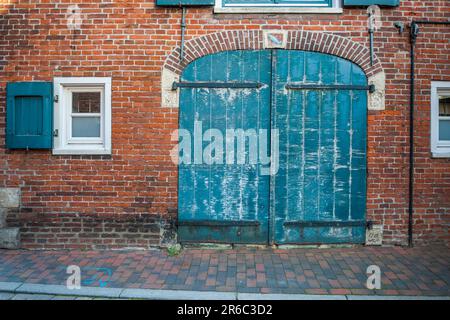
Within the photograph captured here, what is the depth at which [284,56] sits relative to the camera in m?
5.82

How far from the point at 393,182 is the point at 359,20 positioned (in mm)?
2716

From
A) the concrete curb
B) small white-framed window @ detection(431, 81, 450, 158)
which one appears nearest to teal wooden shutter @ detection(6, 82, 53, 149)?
the concrete curb

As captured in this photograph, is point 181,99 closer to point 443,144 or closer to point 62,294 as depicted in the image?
point 62,294

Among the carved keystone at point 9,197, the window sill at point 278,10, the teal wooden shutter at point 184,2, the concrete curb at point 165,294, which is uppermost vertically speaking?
the teal wooden shutter at point 184,2

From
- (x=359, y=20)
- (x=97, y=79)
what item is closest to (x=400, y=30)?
(x=359, y=20)

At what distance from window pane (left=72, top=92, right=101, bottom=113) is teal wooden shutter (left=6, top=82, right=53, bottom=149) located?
0.38 metres

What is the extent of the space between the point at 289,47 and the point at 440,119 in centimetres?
282

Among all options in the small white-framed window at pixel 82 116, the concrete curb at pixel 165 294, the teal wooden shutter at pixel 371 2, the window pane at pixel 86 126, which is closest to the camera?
the concrete curb at pixel 165 294

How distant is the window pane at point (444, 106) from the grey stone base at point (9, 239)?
24.2 ft

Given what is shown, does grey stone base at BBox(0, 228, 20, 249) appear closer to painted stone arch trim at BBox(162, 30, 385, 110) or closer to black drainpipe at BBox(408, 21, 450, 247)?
painted stone arch trim at BBox(162, 30, 385, 110)

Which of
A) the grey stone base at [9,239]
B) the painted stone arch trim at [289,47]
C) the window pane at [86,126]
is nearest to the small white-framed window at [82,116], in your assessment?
the window pane at [86,126]

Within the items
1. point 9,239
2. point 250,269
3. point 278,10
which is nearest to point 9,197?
point 9,239

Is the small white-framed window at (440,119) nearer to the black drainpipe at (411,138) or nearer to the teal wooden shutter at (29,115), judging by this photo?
the black drainpipe at (411,138)

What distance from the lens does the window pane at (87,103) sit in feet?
19.6
